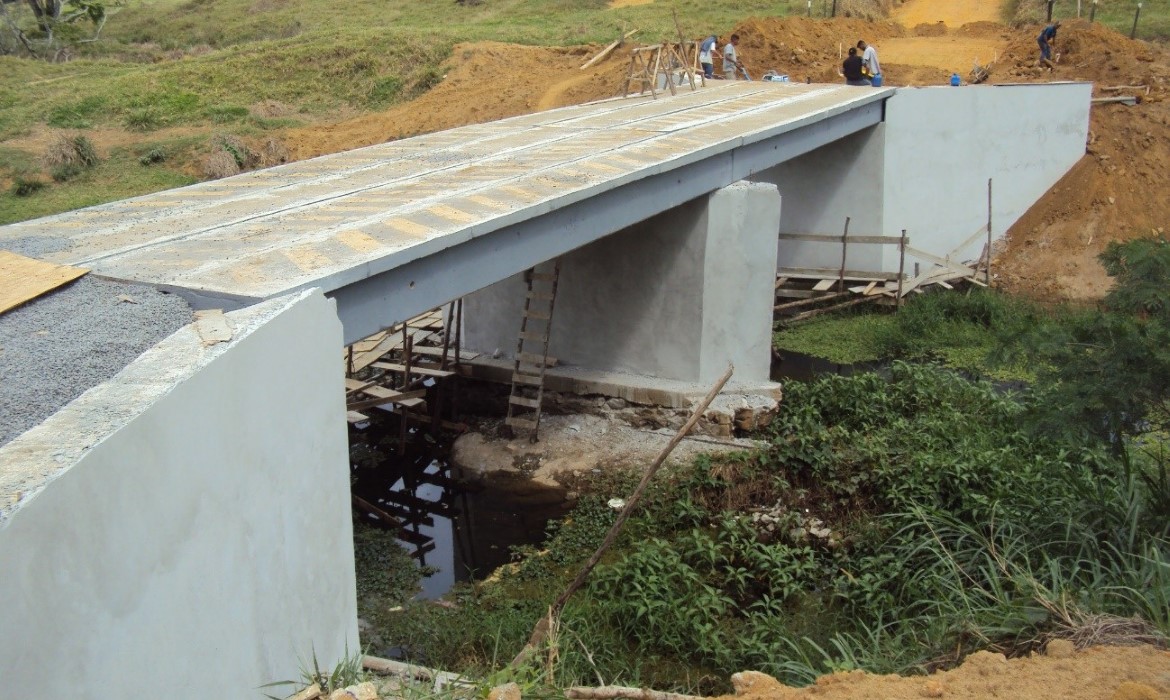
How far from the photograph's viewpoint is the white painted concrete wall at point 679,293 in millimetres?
12844

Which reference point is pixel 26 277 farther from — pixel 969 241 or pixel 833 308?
pixel 969 241

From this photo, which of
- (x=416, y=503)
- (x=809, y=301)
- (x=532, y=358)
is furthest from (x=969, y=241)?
(x=416, y=503)

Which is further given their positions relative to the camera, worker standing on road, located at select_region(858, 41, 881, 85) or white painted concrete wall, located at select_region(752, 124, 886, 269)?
worker standing on road, located at select_region(858, 41, 881, 85)

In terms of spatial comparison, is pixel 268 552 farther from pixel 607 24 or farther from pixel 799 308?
pixel 607 24

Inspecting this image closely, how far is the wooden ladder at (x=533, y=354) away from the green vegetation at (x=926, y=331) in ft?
15.6

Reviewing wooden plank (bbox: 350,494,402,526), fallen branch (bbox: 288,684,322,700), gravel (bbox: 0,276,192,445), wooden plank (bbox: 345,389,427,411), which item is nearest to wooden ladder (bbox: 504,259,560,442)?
wooden plank (bbox: 345,389,427,411)

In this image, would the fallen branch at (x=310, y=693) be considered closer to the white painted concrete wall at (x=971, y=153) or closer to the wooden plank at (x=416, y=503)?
the wooden plank at (x=416, y=503)

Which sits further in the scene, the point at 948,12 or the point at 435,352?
the point at 948,12

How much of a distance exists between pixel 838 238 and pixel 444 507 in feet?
30.9

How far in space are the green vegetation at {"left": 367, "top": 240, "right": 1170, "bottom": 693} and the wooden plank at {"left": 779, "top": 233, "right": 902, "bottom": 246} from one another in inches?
205

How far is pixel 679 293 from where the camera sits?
13039 mm

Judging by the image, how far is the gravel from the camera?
4.86m

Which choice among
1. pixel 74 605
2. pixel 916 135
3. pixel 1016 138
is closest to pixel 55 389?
pixel 74 605

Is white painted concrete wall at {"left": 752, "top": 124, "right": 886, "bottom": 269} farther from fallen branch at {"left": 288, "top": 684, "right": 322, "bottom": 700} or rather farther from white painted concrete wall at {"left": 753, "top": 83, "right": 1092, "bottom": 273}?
fallen branch at {"left": 288, "top": 684, "right": 322, "bottom": 700}
